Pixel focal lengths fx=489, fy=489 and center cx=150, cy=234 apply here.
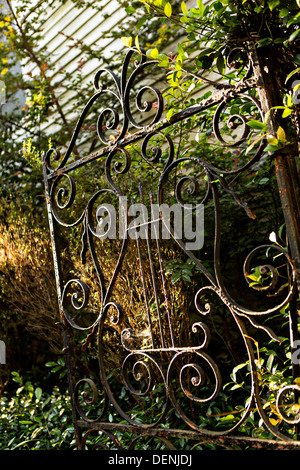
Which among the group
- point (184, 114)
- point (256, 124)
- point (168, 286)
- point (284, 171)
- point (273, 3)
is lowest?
point (168, 286)


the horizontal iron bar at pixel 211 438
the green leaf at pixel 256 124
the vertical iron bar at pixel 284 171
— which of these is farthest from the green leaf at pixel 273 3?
the horizontal iron bar at pixel 211 438

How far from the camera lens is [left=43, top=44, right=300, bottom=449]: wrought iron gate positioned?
1601 millimetres

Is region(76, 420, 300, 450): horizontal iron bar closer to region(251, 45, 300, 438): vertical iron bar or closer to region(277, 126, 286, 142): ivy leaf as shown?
region(251, 45, 300, 438): vertical iron bar

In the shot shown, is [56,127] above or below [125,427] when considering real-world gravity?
above

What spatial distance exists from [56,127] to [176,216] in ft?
11.6

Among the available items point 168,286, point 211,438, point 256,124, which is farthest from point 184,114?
point 168,286

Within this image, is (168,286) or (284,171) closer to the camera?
(284,171)

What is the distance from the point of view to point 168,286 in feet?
9.62

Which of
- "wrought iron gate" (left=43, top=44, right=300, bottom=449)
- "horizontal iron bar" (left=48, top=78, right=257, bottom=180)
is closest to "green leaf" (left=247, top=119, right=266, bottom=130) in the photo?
"wrought iron gate" (left=43, top=44, right=300, bottom=449)

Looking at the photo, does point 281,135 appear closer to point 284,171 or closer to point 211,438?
point 284,171

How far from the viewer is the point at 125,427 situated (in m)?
2.00

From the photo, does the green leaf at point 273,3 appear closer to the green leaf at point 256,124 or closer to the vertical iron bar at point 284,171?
the vertical iron bar at point 284,171
